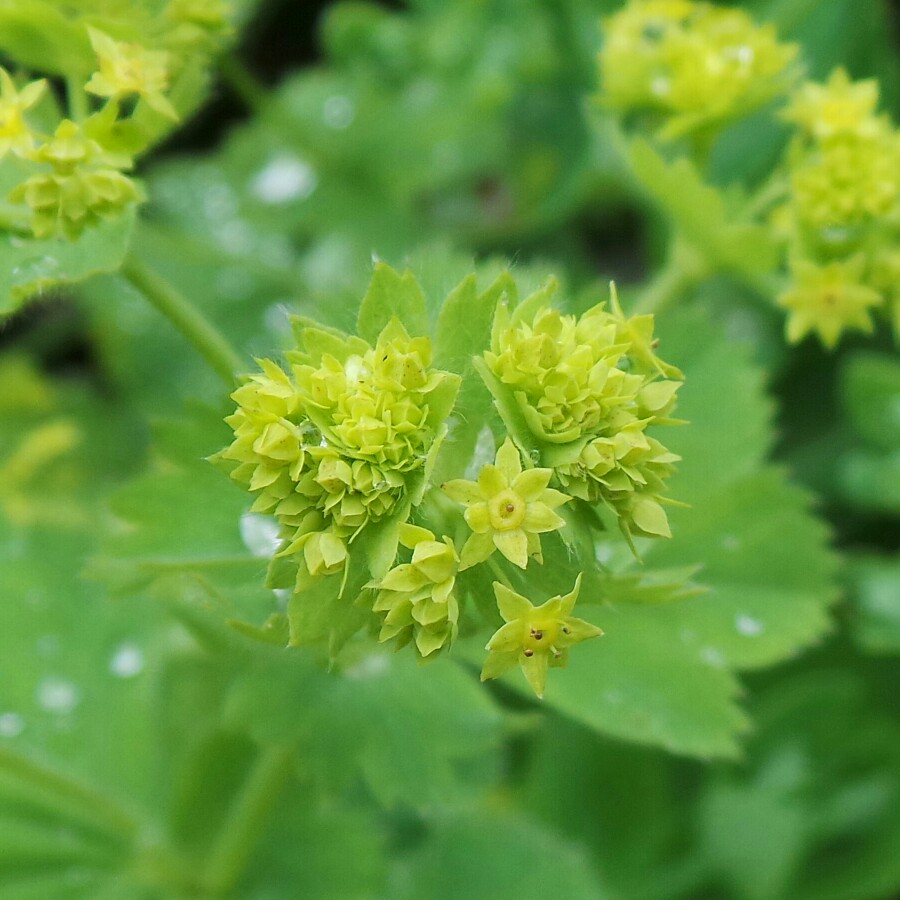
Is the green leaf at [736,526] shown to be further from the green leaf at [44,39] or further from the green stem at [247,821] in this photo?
the green leaf at [44,39]

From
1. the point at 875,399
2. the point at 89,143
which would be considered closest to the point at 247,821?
the point at 89,143

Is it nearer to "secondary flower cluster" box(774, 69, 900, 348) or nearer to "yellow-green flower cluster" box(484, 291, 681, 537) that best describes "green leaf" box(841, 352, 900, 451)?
"secondary flower cluster" box(774, 69, 900, 348)

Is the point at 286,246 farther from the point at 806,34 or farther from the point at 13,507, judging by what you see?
the point at 806,34

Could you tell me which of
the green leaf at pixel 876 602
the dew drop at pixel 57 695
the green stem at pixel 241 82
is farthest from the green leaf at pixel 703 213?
the green stem at pixel 241 82

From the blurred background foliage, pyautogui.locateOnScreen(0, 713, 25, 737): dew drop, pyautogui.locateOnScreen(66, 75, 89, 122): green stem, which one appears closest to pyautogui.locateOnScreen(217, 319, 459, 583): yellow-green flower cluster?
the blurred background foliage

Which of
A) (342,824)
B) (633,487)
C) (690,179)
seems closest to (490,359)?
(633,487)

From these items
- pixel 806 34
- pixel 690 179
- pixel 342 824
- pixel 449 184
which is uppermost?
pixel 690 179
